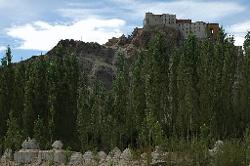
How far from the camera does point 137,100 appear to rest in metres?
29.9

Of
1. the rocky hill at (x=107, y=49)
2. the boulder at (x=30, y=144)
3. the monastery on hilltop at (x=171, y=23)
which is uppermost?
the monastery on hilltop at (x=171, y=23)

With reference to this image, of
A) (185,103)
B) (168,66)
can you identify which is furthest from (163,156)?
(168,66)

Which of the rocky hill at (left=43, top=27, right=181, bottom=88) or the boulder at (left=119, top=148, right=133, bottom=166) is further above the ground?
the rocky hill at (left=43, top=27, right=181, bottom=88)

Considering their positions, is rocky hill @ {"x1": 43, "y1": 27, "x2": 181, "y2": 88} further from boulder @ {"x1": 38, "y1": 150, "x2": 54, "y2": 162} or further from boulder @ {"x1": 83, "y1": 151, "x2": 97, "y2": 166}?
boulder @ {"x1": 83, "y1": 151, "x2": 97, "y2": 166}

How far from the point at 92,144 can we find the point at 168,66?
253 inches

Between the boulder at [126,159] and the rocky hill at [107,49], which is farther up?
the rocky hill at [107,49]

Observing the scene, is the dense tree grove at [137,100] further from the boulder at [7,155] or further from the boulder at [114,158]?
the boulder at [114,158]

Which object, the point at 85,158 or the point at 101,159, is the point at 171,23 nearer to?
the point at 85,158

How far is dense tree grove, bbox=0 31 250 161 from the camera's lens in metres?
27.6

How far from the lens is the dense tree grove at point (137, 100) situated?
27609 mm

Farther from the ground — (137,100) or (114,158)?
(137,100)

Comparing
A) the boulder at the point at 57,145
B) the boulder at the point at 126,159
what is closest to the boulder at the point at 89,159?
the boulder at the point at 126,159

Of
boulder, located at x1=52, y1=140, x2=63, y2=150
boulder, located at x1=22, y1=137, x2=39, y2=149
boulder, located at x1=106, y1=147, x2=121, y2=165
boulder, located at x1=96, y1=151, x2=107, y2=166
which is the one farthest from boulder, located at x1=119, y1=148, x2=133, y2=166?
boulder, located at x1=22, y1=137, x2=39, y2=149

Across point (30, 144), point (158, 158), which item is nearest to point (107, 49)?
point (30, 144)
